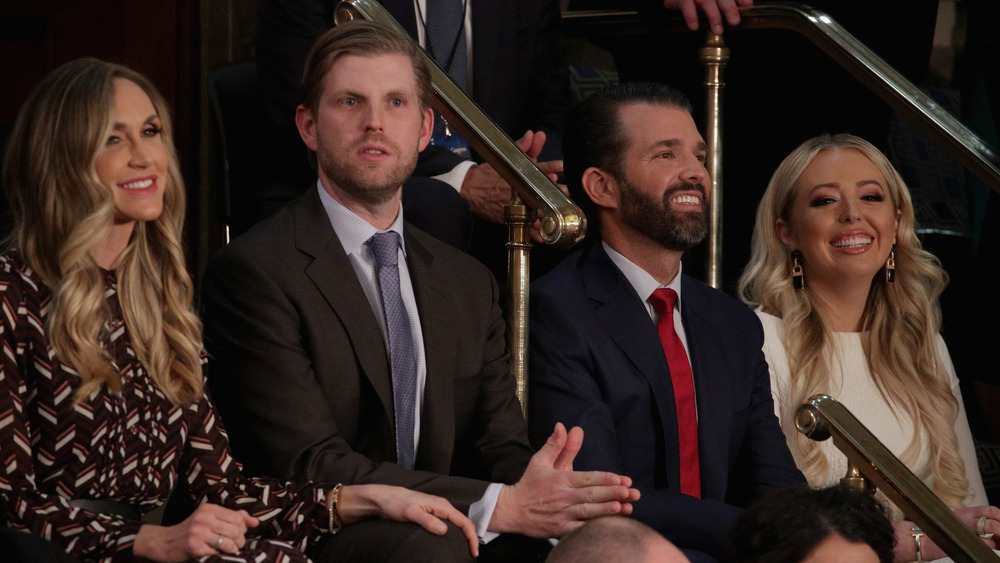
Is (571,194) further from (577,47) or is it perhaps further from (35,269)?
(577,47)

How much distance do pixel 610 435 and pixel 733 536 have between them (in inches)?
19.3

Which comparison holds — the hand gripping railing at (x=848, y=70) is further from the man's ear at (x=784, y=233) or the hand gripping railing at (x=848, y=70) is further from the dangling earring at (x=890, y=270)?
the dangling earring at (x=890, y=270)

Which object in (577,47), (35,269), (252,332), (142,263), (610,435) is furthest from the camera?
(577,47)

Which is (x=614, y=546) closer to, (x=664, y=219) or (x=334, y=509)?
(x=334, y=509)

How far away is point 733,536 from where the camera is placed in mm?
2215

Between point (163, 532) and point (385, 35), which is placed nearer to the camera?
point (163, 532)

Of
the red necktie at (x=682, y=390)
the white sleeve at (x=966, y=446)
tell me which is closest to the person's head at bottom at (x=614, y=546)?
the red necktie at (x=682, y=390)

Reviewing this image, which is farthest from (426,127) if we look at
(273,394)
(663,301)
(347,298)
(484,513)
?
(484,513)

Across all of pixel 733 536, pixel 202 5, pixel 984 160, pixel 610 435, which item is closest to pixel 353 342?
pixel 610 435

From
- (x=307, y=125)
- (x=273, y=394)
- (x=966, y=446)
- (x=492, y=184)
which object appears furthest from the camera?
(x=966, y=446)

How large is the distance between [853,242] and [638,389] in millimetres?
903

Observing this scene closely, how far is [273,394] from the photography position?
232 cm

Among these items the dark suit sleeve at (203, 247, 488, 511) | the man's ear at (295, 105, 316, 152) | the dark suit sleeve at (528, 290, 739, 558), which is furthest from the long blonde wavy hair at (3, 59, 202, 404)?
the dark suit sleeve at (528, 290, 739, 558)

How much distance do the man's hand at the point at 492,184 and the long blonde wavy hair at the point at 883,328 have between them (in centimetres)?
66
